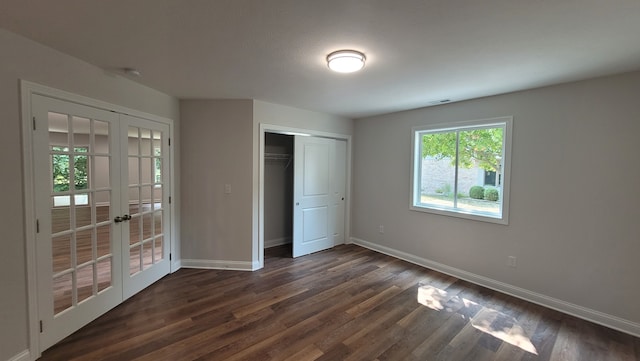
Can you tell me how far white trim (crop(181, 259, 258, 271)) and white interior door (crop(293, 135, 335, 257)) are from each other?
0.84 metres

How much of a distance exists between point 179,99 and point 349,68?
260cm

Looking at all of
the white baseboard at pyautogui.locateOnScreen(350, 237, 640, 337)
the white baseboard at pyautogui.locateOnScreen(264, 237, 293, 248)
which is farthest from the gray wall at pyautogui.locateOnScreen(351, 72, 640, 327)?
the white baseboard at pyautogui.locateOnScreen(264, 237, 293, 248)

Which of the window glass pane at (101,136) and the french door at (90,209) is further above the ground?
the window glass pane at (101,136)

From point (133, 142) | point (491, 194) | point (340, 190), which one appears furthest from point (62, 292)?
point (491, 194)

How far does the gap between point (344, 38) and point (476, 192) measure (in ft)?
9.30

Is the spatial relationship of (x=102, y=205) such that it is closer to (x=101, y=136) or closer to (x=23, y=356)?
(x=101, y=136)

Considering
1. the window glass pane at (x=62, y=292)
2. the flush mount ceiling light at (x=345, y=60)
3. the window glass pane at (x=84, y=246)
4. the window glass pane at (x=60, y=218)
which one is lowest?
the window glass pane at (x=62, y=292)

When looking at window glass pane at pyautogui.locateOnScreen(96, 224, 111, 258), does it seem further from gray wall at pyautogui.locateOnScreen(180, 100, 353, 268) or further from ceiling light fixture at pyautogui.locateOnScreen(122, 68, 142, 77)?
ceiling light fixture at pyautogui.locateOnScreen(122, 68, 142, 77)

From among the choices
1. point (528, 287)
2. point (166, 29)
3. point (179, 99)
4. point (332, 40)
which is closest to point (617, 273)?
point (528, 287)

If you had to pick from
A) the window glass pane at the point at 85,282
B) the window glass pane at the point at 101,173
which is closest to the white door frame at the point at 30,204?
the window glass pane at the point at 85,282

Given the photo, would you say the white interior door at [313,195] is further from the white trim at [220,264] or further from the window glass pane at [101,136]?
the window glass pane at [101,136]

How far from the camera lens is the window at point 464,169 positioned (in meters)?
3.30

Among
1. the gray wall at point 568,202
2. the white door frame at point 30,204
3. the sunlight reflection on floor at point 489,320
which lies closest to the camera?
the white door frame at point 30,204

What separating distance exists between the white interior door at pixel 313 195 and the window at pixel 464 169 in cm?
146
